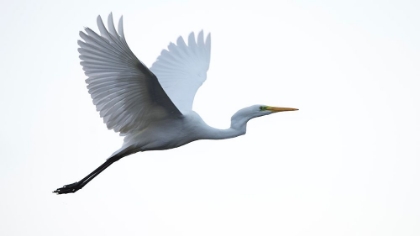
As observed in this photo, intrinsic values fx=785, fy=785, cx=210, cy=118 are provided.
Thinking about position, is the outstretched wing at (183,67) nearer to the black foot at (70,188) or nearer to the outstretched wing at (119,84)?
the outstretched wing at (119,84)

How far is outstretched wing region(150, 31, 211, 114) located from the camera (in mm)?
11055

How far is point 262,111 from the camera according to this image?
32.2 ft

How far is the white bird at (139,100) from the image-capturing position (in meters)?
8.58

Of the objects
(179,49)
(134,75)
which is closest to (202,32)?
(179,49)

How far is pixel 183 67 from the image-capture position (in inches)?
455

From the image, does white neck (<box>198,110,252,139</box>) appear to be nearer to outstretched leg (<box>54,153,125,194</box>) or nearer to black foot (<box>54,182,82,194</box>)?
outstretched leg (<box>54,153,125,194</box>)

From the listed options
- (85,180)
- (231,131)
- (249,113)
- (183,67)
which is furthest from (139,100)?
(183,67)

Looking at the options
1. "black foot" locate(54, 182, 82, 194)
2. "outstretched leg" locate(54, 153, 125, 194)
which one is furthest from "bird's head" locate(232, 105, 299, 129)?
"black foot" locate(54, 182, 82, 194)

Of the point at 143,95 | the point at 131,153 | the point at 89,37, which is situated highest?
the point at 89,37

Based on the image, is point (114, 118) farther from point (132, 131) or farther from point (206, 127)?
point (206, 127)

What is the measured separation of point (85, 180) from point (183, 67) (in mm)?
2382

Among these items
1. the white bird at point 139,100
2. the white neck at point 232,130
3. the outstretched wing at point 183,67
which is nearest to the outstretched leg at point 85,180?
the white bird at point 139,100

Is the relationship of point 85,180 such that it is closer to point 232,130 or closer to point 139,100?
point 139,100

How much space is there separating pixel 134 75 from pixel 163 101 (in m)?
0.57
